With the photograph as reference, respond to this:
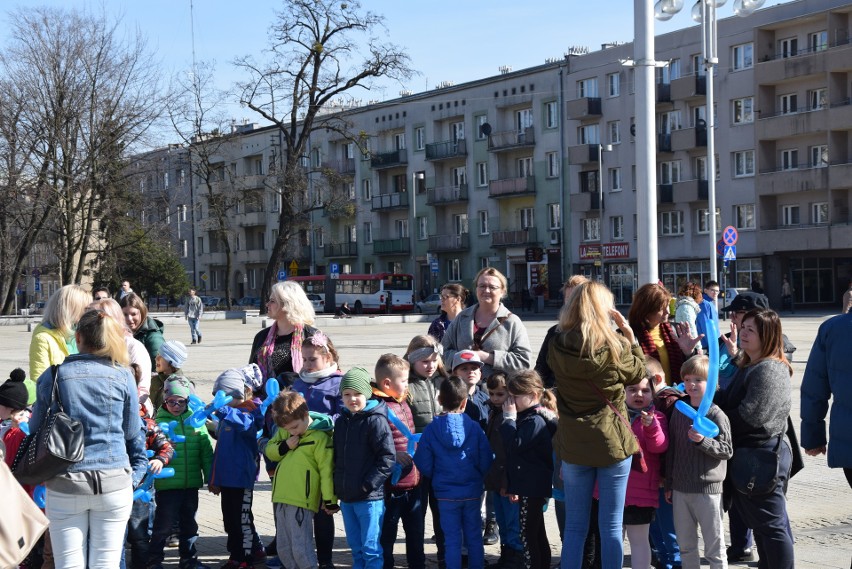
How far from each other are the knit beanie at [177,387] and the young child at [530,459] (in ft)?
7.28

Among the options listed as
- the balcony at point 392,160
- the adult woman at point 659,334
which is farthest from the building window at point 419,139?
the adult woman at point 659,334

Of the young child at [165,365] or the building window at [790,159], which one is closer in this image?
the young child at [165,365]

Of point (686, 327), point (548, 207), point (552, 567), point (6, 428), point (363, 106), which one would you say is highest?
point (363, 106)

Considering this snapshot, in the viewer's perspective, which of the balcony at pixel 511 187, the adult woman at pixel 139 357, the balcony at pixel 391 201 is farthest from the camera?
the balcony at pixel 391 201

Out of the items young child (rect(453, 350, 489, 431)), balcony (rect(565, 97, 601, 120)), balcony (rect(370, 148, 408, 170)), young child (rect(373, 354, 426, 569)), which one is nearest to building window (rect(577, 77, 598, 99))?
balcony (rect(565, 97, 601, 120))

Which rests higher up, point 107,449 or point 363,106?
point 363,106

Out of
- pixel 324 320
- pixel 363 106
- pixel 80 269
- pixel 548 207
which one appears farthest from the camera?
pixel 363 106

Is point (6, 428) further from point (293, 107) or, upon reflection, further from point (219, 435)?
point (293, 107)

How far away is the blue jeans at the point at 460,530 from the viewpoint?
7.03 meters

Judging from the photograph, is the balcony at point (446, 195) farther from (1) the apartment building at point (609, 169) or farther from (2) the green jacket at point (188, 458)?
(2) the green jacket at point (188, 458)

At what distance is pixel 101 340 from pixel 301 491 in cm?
179

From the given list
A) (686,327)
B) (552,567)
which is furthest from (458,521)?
(686,327)

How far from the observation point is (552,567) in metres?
7.29

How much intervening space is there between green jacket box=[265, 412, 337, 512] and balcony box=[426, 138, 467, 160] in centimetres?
6581
